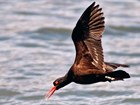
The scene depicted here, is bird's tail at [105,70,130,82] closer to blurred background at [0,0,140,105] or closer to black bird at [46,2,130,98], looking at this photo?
black bird at [46,2,130,98]

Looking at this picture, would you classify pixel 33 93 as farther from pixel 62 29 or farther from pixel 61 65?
pixel 62 29

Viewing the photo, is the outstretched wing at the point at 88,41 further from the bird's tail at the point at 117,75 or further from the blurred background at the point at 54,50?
the blurred background at the point at 54,50

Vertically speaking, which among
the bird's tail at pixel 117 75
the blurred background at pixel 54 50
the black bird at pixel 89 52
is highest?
the blurred background at pixel 54 50

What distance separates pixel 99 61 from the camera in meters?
13.2

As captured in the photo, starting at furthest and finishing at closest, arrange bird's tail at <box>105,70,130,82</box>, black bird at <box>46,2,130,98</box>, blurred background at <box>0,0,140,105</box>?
blurred background at <box>0,0,140,105</box>, black bird at <box>46,2,130,98</box>, bird's tail at <box>105,70,130,82</box>

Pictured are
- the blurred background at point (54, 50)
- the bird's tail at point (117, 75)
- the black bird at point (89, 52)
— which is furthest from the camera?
the blurred background at point (54, 50)

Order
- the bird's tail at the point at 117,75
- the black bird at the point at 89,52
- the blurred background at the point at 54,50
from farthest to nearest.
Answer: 1. the blurred background at the point at 54,50
2. the black bird at the point at 89,52
3. the bird's tail at the point at 117,75

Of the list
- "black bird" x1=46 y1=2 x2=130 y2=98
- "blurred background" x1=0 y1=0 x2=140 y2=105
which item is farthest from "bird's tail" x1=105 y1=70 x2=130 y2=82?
"blurred background" x1=0 y1=0 x2=140 y2=105

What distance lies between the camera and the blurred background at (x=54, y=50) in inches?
696

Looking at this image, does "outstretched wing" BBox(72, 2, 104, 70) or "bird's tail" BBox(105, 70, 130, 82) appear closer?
"bird's tail" BBox(105, 70, 130, 82)

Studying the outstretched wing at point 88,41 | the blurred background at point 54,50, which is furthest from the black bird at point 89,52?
the blurred background at point 54,50

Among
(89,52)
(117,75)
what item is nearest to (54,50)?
(89,52)

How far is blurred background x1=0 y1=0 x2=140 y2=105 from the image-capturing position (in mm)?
17688

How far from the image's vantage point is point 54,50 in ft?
66.3
